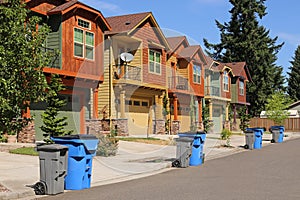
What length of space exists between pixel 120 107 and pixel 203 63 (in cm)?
1418

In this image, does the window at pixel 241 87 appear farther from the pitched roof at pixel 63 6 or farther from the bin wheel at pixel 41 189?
the bin wheel at pixel 41 189

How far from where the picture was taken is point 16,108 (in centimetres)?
955

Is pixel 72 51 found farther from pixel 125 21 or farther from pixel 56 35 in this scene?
pixel 125 21

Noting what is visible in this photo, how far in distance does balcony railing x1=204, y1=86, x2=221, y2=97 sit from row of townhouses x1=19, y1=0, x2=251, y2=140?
0.13 metres

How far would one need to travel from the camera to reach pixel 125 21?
27688 mm

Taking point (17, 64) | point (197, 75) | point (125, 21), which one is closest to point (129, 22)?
point (125, 21)

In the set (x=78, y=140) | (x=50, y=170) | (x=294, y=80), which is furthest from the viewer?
(x=294, y=80)

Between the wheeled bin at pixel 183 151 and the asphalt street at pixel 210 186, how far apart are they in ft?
1.26

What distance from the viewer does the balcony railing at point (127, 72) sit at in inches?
1011

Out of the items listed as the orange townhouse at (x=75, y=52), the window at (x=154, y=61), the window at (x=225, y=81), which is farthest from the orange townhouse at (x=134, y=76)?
the window at (x=225, y=81)

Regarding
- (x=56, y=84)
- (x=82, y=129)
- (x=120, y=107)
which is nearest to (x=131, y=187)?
(x=56, y=84)

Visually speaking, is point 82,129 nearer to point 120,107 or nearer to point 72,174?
point 120,107

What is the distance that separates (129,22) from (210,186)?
18507 millimetres

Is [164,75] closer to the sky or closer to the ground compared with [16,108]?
closer to the sky
